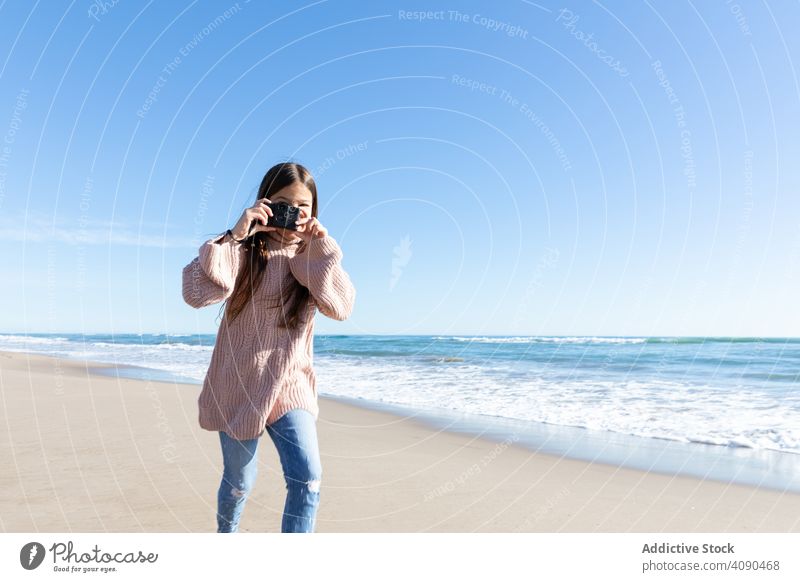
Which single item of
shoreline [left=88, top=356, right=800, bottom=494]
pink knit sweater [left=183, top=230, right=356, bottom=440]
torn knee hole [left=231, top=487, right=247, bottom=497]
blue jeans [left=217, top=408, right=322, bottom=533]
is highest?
pink knit sweater [left=183, top=230, right=356, bottom=440]

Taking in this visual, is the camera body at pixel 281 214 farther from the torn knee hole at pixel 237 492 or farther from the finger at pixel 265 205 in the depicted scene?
the torn knee hole at pixel 237 492

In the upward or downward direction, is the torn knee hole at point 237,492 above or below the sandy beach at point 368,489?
above

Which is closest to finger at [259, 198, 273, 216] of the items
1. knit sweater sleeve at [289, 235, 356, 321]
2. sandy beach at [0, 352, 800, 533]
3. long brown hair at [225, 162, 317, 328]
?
long brown hair at [225, 162, 317, 328]

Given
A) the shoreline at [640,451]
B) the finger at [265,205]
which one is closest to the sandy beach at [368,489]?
the shoreline at [640,451]

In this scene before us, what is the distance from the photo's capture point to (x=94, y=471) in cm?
595

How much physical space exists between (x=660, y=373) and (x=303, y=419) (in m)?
17.0

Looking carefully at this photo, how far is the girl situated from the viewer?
9.50 feet

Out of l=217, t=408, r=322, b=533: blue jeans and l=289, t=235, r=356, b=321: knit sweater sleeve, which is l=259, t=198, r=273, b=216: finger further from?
l=217, t=408, r=322, b=533: blue jeans

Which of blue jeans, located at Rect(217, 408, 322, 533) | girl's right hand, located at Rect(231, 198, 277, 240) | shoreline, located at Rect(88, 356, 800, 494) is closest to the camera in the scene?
blue jeans, located at Rect(217, 408, 322, 533)

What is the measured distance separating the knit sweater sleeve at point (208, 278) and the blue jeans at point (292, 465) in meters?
0.69

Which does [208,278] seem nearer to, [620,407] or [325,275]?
[325,275]

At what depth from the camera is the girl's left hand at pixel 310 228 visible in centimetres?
308
